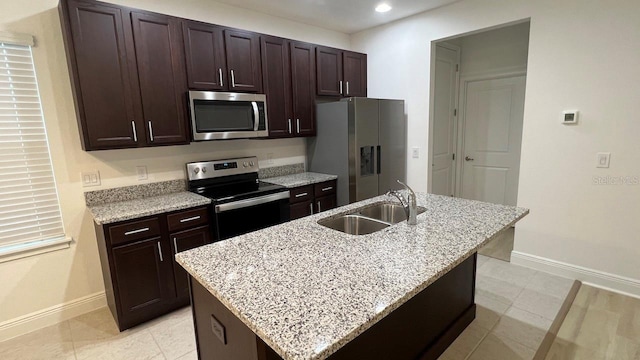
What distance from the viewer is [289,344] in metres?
0.85

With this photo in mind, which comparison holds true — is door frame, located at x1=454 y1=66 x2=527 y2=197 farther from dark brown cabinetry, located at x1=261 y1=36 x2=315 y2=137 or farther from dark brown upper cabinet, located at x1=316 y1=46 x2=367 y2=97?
dark brown cabinetry, located at x1=261 y1=36 x2=315 y2=137

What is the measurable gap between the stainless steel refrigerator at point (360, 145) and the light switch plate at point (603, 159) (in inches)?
69.9

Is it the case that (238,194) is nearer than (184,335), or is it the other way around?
(184,335)

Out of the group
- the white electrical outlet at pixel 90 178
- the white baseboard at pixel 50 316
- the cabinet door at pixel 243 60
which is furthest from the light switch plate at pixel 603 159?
the white baseboard at pixel 50 316

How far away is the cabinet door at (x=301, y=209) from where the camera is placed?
Answer: 10.4ft

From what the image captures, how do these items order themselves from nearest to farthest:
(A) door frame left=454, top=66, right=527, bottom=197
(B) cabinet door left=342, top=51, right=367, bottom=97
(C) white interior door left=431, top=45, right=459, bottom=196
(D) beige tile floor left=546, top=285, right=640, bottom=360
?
(D) beige tile floor left=546, top=285, right=640, bottom=360 < (B) cabinet door left=342, top=51, right=367, bottom=97 < (A) door frame left=454, top=66, right=527, bottom=197 < (C) white interior door left=431, top=45, right=459, bottom=196

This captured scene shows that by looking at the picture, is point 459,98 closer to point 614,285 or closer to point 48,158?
point 614,285

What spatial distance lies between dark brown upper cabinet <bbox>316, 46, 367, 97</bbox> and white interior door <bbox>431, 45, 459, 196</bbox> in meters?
0.97

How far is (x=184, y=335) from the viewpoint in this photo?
2.25 m

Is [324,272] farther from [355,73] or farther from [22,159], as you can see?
[355,73]

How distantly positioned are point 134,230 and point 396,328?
6.09ft

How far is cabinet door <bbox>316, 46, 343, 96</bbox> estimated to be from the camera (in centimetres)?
352

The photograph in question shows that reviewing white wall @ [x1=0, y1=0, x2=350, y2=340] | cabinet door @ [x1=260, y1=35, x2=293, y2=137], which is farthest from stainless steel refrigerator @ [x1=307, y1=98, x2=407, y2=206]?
white wall @ [x1=0, y1=0, x2=350, y2=340]

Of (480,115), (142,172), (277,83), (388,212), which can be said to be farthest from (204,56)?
(480,115)
